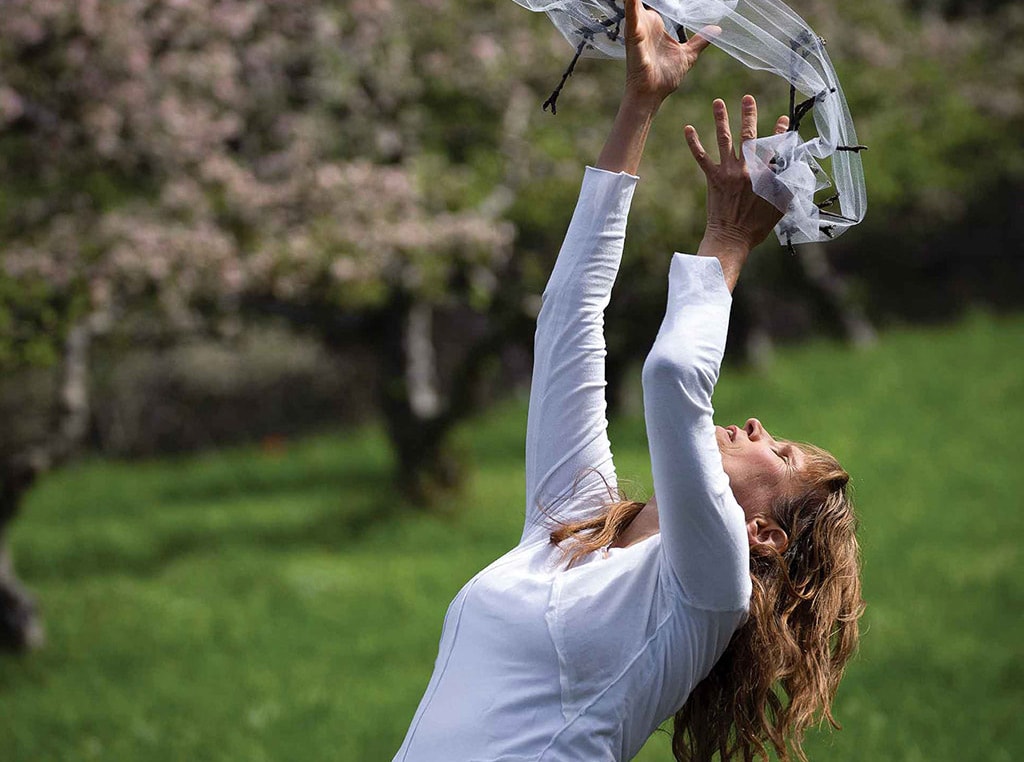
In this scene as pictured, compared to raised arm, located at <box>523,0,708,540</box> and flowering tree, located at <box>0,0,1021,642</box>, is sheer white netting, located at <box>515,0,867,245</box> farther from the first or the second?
flowering tree, located at <box>0,0,1021,642</box>

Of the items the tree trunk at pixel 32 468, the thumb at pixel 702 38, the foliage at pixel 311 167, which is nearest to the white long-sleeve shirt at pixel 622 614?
the thumb at pixel 702 38

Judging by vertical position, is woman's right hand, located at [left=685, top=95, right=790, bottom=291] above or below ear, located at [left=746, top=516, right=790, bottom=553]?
above

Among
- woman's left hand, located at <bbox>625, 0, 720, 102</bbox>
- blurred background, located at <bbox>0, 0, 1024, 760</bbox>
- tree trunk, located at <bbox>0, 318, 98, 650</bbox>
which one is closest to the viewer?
woman's left hand, located at <bbox>625, 0, 720, 102</bbox>

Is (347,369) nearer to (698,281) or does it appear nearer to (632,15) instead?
(632,15)

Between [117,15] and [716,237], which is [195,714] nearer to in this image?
[117,15]

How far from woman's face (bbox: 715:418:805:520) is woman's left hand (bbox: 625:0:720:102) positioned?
0.55m

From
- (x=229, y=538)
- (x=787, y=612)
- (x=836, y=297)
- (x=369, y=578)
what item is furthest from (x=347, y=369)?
(x=787, y=612)

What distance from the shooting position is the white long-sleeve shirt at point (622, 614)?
1757 millimetres

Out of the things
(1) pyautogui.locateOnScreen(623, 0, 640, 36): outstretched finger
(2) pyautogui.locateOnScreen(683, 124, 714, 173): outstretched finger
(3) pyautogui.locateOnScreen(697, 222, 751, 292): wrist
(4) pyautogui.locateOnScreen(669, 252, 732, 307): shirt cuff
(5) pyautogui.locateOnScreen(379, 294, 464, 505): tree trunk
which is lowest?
(5) pyautogui.locateOnScreen(379, 294, 464, 505): tree trunk

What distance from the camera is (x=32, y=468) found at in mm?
6270

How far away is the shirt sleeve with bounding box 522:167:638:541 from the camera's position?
2150mm

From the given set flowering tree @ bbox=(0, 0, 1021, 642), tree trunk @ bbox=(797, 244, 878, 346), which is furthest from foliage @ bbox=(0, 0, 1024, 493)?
tree trunk @ bbox=(797, 244, 878, 346)

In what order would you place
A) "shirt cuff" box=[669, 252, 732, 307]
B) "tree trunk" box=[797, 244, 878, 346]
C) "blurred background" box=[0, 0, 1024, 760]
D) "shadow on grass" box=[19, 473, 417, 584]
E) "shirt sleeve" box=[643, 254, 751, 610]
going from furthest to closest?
"tree trunk" box=[797, 244, 878, 346] < "shadow on grass" box=[19, 473, 417, 584] < "blurred background" box=[0, 0, 1024, 760] < "shirt cuff" box=[669, 252, 732, 307] < "shirt sleeve" box=[643, 254, 751, 610]

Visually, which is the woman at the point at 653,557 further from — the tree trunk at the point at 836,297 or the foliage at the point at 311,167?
the tree trunk at the point at 836,297
